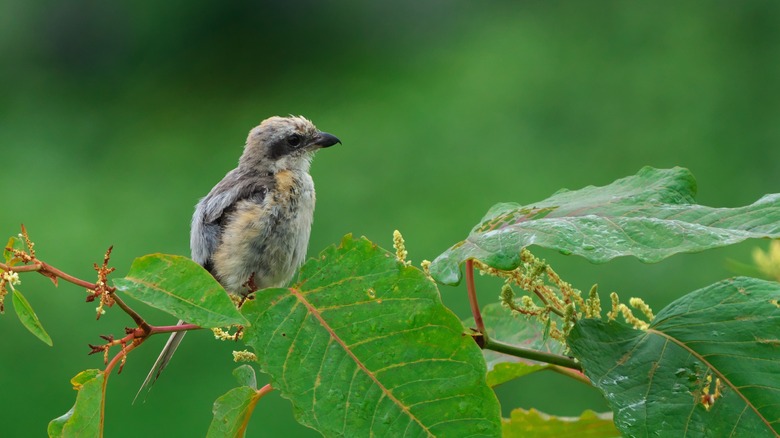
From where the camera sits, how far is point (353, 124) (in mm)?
6613

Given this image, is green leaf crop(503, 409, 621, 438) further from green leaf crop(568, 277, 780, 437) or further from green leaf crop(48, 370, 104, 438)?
green leaf crop(48, 370, 104, 438)

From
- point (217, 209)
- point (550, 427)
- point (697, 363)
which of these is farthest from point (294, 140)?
point (697, 363)

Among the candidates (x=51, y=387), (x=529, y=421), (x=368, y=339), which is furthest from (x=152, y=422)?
(x=368, y=339)

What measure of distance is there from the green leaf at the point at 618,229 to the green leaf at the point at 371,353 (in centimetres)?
7

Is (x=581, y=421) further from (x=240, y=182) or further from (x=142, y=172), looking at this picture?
(x=142, y=172)

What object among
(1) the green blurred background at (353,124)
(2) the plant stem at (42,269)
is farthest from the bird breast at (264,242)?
(1) the green blurred background at (353,124)

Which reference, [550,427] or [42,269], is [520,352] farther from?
[42,269]

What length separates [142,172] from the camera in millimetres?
6688

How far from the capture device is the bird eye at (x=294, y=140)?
111 inches

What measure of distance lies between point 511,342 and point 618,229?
48 cm

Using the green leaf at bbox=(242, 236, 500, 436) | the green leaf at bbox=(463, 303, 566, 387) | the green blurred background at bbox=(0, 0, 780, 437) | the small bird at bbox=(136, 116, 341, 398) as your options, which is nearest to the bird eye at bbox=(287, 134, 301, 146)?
the small bird at bbox=(136, 116, 341, 398)

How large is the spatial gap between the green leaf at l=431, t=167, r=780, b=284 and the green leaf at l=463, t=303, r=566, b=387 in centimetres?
22

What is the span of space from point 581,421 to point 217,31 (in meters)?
6.87

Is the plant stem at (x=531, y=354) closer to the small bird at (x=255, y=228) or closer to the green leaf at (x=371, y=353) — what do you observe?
the green leaf at (x=371, y=353)
